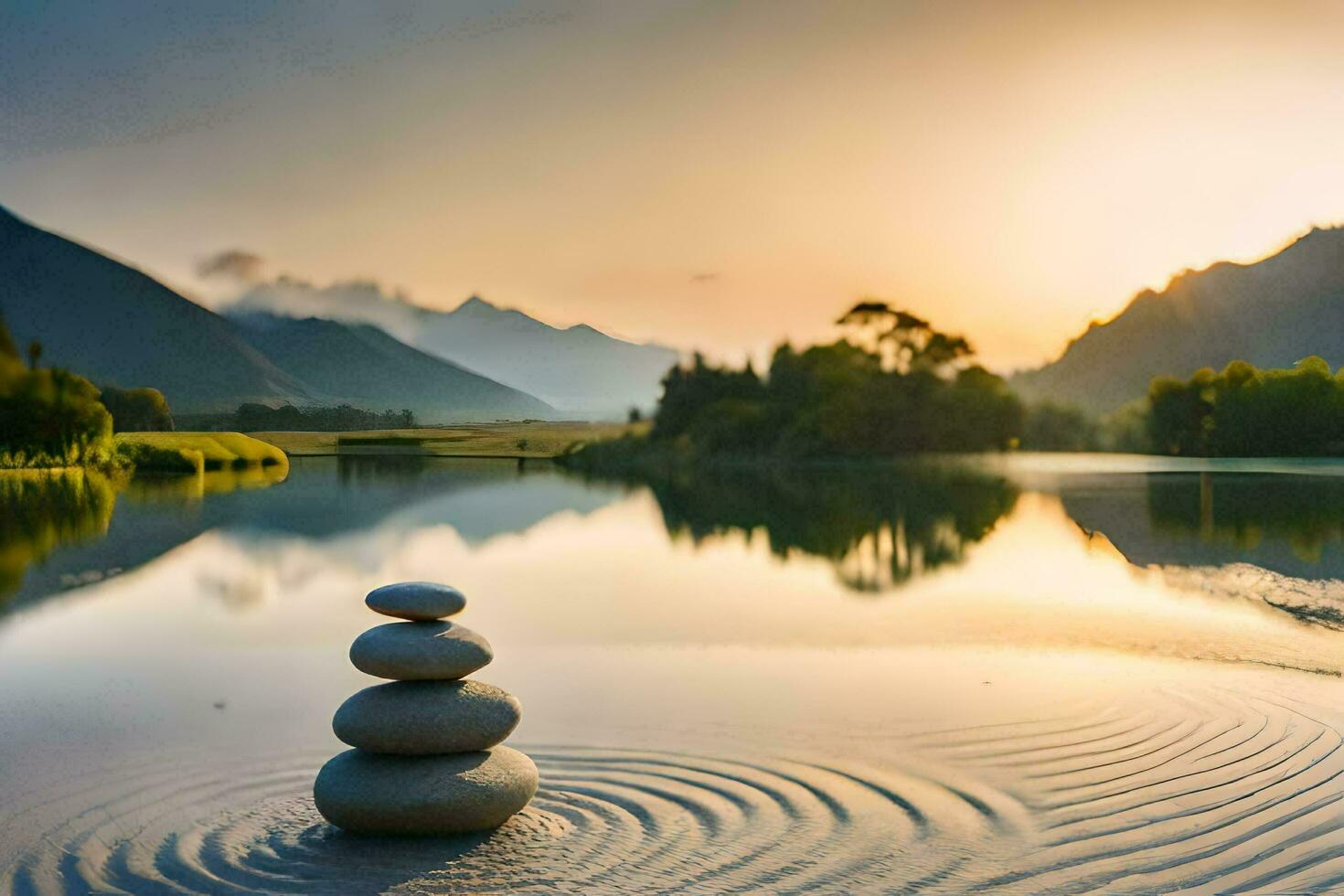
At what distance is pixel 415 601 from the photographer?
290 inches

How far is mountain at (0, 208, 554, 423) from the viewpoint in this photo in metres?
7.72

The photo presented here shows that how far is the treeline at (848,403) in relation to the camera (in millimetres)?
82000

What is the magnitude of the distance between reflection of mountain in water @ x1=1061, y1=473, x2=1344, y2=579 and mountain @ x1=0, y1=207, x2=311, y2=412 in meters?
17.2

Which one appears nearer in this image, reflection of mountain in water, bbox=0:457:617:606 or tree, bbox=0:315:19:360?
tree, bbox=0:315:19:360

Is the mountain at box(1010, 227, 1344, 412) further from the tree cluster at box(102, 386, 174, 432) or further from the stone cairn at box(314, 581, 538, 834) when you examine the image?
the stone cairn at box(314, 581, 538, 834)

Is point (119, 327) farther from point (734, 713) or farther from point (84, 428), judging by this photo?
point (84, 428)

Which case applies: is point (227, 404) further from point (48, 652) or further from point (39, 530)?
point (48, 652)

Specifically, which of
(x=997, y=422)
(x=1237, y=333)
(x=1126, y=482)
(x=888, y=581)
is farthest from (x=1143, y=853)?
(x=1237, y=333)

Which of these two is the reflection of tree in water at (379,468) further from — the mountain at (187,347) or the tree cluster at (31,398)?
the tree cluster at (31,398)

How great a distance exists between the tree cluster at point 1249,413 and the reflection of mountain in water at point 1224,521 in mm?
33336

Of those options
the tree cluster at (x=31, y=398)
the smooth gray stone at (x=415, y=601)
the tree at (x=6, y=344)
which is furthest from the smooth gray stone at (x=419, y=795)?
the tree at (x=6, y=344)

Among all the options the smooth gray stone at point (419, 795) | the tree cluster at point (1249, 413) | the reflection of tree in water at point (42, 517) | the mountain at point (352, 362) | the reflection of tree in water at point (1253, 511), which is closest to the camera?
the smooth gray stone at point (419, 795)

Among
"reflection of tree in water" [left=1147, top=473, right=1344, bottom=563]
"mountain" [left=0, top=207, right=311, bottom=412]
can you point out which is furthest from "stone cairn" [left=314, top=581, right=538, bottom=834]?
"reflection of tree in water" [left=1147, top=473, right=1344, bottom=563]

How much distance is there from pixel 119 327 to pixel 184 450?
883 inches
